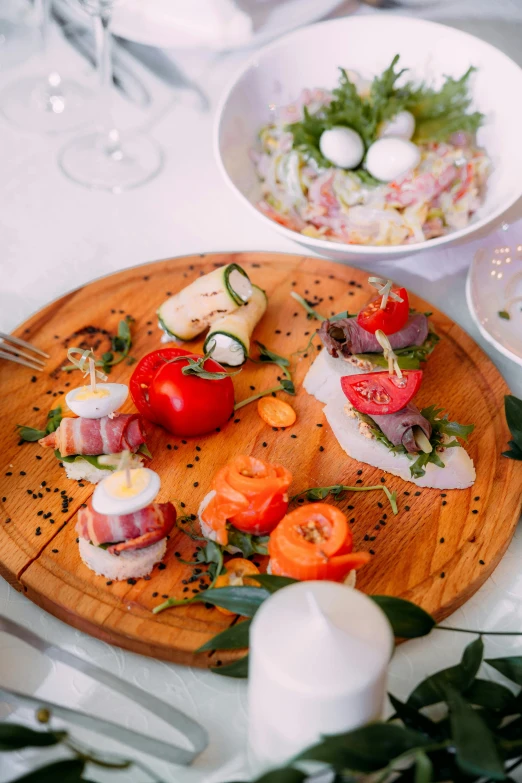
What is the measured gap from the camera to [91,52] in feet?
11.0

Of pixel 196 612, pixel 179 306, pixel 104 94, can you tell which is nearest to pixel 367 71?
pixel 104 94

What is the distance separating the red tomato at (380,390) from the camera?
1.90 m

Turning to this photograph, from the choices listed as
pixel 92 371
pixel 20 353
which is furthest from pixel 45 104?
pixel 92 371

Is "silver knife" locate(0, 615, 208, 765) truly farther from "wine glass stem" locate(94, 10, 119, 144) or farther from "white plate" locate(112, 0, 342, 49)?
"white plate" locate(112, 0, 342, 49)

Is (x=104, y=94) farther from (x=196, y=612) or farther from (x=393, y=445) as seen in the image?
(x=196, y=612)

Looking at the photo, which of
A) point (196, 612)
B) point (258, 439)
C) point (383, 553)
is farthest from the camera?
point (258, 439)

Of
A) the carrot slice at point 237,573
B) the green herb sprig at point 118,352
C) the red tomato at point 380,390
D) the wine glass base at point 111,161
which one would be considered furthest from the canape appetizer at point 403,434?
the wine glass base at point 111,161

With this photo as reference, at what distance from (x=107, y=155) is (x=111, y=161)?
1.6 inches

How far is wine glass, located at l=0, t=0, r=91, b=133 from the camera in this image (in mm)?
3113

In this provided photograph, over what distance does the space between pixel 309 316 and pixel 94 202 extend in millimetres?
956

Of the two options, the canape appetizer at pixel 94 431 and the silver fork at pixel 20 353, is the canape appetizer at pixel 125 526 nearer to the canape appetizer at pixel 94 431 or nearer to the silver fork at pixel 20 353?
the canape appetizer at pixel 94 431

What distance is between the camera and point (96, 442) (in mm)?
1913

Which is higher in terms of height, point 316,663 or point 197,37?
point 197,37

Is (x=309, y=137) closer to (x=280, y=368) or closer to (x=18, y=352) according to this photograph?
(x=280, y=368)
